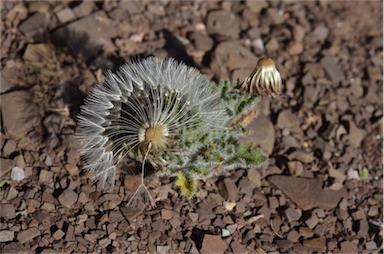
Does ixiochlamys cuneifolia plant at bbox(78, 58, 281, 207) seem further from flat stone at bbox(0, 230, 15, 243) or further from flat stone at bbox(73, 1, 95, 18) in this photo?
flat stone at bbox(73, 1, 95, 18)

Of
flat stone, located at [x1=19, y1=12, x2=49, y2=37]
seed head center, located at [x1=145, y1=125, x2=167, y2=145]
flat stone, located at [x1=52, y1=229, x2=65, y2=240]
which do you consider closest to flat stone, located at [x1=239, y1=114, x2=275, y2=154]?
seed head center, located at [x1=145, y1=125, x2=167, y2=145]

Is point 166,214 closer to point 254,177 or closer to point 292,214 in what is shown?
point 254,177

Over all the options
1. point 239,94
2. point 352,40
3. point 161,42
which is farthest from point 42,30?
point 352,40

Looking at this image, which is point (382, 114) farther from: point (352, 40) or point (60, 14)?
point (60, 14)

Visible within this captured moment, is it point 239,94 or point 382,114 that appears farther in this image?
point 382,114

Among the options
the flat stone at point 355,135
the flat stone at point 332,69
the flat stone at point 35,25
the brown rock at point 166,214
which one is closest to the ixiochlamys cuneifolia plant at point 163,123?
the brown rock at point 166,214
